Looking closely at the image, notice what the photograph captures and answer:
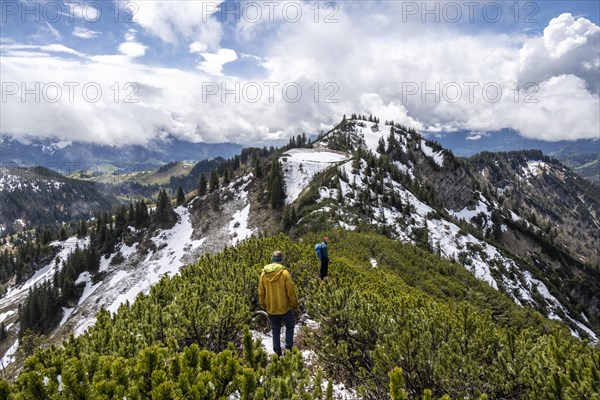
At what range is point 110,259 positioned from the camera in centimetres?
8869

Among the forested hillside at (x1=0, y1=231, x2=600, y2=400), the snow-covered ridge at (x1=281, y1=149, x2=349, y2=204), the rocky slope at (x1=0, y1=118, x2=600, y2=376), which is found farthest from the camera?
the snow-covered ridge at (x1=281, y1=149, x2=349, y2=204)

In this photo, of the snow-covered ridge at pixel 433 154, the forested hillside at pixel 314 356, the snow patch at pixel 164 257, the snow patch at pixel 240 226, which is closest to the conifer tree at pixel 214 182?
the snow patch at pixel 164 257

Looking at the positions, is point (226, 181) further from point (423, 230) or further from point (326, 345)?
point (326, 345)

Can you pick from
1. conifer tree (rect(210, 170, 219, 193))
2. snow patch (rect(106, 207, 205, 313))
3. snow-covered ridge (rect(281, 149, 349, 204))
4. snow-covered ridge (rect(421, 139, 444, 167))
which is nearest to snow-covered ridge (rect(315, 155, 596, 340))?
snow-covered ridge (rect(281, 149, 349, 204))

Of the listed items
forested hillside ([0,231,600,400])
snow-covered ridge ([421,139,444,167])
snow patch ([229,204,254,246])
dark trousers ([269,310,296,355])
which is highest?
snow-covered ridge ([421,139,444,167])

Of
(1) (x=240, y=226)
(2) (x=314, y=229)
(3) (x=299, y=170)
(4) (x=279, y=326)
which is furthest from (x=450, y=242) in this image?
(4) (x=279, y=326)

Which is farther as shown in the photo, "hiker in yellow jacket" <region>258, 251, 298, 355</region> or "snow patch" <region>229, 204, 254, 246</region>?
"snow patch" <region>229, 204, 254, 246</region>

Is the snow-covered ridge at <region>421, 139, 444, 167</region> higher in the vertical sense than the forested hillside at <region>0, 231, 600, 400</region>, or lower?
higher

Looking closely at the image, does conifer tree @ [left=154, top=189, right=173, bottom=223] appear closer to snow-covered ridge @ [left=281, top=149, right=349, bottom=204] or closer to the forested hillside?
snow-covered ridge @ [left=281, top=149, right=349, bottom=204]

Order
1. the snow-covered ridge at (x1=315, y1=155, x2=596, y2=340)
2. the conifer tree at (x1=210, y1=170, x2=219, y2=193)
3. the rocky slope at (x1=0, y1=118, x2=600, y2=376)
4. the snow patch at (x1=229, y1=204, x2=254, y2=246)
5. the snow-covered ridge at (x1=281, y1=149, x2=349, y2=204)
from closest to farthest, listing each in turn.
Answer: the snow-covered ridge at (x1=315, y1=155, x2=596, y2=340), the rocky slope at (x1=0, y1=118, x2=600, y2=376), the snow patch at (x1=229, y1=204, x2=254, y2=246), the snow-covered ridge at (x1=281, y1=149, x2=349, y2=204), the conifer tree at (x1=210, y1=170, x2=219, y2=193)

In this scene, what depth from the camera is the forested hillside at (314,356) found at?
176 inches

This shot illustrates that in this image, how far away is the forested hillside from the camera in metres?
4.46

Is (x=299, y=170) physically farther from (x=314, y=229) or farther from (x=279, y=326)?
(x=279, y=326)

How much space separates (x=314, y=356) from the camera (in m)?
8.91
